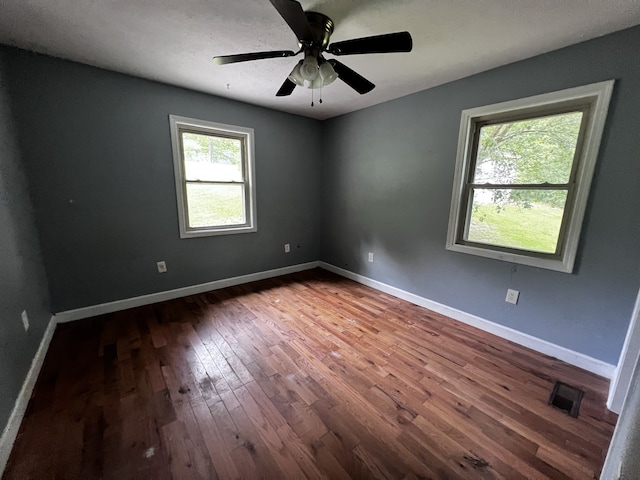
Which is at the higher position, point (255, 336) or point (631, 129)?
point (631, 129)

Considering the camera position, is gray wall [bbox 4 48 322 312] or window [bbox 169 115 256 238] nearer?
gray wall [bbox 4 48 322 312]

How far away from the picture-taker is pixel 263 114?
10.7 ft

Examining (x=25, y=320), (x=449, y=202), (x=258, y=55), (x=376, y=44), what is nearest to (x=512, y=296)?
(x=449, y=202)

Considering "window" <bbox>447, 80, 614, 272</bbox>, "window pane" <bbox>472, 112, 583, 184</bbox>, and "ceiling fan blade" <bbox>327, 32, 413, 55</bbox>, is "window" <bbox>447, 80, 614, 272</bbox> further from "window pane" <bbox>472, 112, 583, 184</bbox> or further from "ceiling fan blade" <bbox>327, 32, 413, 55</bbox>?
"ceiling fan blade" <bbox>327, 32, 413, 55</bbox>

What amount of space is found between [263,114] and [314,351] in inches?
116

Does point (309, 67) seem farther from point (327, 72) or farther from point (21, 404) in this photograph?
point (21, 404)

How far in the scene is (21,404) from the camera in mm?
1394

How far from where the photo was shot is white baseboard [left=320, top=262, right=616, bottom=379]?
1.81 meters

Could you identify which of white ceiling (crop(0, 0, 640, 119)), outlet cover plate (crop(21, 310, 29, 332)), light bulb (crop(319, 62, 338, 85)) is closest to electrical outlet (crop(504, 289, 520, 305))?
white ceiling (crop(0, 0, 640, 119))

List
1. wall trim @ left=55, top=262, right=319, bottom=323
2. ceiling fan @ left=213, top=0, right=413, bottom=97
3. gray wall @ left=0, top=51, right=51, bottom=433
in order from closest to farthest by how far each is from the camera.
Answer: ceiling fan @ left=213, top=0, right=413, bottom=97 → gray wall @ left=0, top=51, right=51, bottom=433 → wall trim @ left=55, top=262, right=319, bottom=323

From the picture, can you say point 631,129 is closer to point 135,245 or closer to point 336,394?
point 336,394

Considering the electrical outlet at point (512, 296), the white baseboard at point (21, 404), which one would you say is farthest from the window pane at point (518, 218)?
the white baseboard at point (21, 404)

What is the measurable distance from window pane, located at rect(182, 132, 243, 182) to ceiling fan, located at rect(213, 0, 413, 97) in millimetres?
1486

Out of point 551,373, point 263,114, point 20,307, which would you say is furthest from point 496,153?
point 20,307
